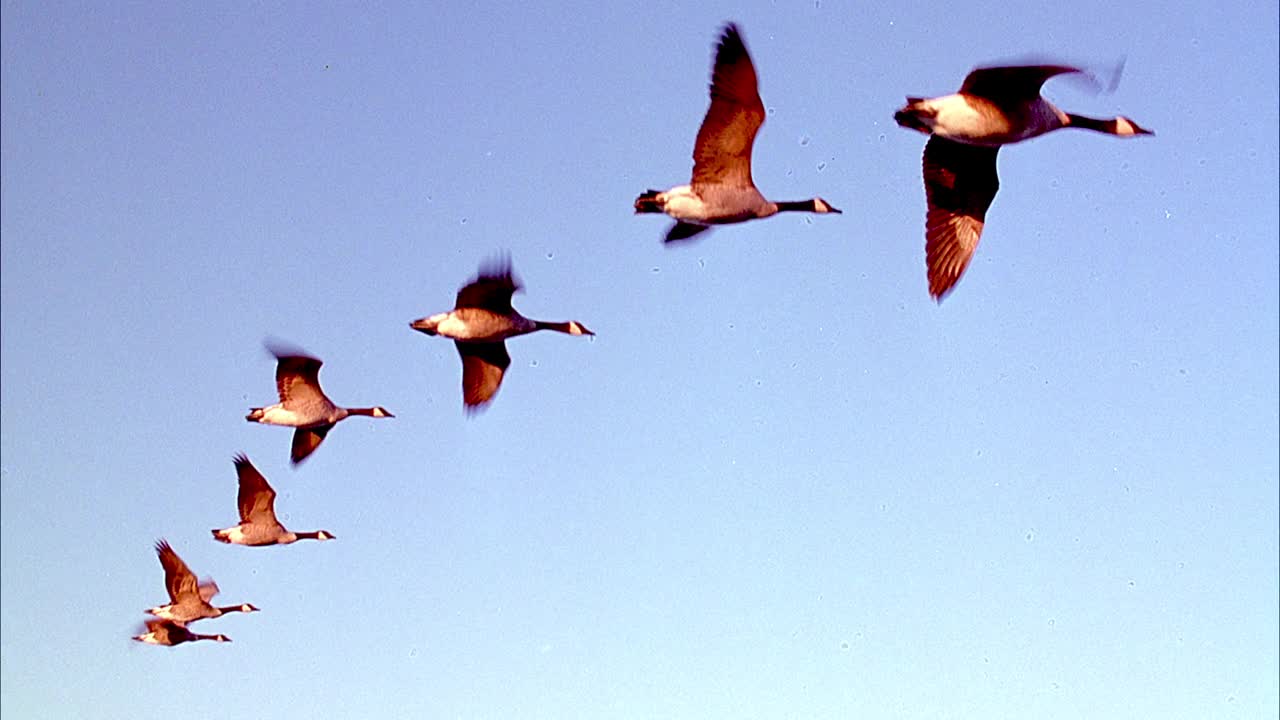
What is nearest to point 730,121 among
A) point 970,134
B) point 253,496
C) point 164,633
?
point 970,134

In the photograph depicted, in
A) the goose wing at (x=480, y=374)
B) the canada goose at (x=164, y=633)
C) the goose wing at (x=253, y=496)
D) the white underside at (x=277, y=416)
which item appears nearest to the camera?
the goose wing at (x=480, y=374)

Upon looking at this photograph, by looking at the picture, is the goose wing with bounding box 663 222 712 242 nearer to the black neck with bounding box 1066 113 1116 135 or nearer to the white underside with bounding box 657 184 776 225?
the white underside with bounding box 657 184 776 225

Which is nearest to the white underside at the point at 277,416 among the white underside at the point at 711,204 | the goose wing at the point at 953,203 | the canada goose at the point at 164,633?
the canada goose at the point at 164,633

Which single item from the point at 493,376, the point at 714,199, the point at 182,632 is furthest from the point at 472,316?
the point at 182,632

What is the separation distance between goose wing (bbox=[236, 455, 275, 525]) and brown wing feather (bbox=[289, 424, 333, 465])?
1091 mm

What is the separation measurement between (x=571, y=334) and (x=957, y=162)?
609 cm

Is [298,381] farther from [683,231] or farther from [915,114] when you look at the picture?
[915,114]

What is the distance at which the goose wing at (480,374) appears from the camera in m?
19.9

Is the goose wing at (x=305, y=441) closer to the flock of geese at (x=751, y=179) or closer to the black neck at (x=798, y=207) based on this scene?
the flock of geese at (x=751, y=179)

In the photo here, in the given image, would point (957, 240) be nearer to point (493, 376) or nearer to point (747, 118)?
point (747, 118)

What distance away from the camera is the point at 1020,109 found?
14117 mm

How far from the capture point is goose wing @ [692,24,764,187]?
1467 centimetres

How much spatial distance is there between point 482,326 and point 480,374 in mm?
1409

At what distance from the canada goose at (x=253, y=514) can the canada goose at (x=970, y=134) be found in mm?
12011
